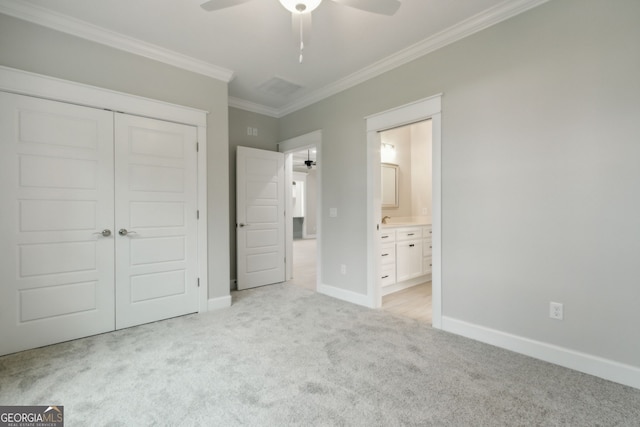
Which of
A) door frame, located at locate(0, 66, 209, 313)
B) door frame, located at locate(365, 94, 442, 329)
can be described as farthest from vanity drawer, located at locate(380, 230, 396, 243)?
door frame, located at locate(0, 66, 209, 313)

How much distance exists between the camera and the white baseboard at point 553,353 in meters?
1.83

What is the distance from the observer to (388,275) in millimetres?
3799

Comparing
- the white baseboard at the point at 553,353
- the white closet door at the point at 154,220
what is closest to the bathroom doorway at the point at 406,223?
the white baseboard at the point at 553,353

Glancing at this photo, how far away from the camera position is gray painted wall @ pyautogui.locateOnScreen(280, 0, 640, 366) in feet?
6.09

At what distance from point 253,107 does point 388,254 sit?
2.99 meters

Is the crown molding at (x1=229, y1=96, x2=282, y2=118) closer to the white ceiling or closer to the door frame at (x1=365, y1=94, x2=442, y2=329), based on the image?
the white ceiling

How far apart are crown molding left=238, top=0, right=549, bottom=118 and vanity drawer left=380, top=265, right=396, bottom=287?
7.86 ft

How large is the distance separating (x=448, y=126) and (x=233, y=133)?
9.82ft

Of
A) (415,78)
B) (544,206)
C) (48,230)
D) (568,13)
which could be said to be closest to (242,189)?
(48,230)

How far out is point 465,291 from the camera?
2576 millimetres

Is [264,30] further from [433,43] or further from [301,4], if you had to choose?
[433,43]

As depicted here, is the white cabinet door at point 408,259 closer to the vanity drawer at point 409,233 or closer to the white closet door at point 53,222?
the vanity drawer at point 409,233

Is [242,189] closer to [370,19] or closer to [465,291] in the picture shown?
[370,19]

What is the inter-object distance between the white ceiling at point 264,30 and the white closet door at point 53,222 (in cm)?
76
